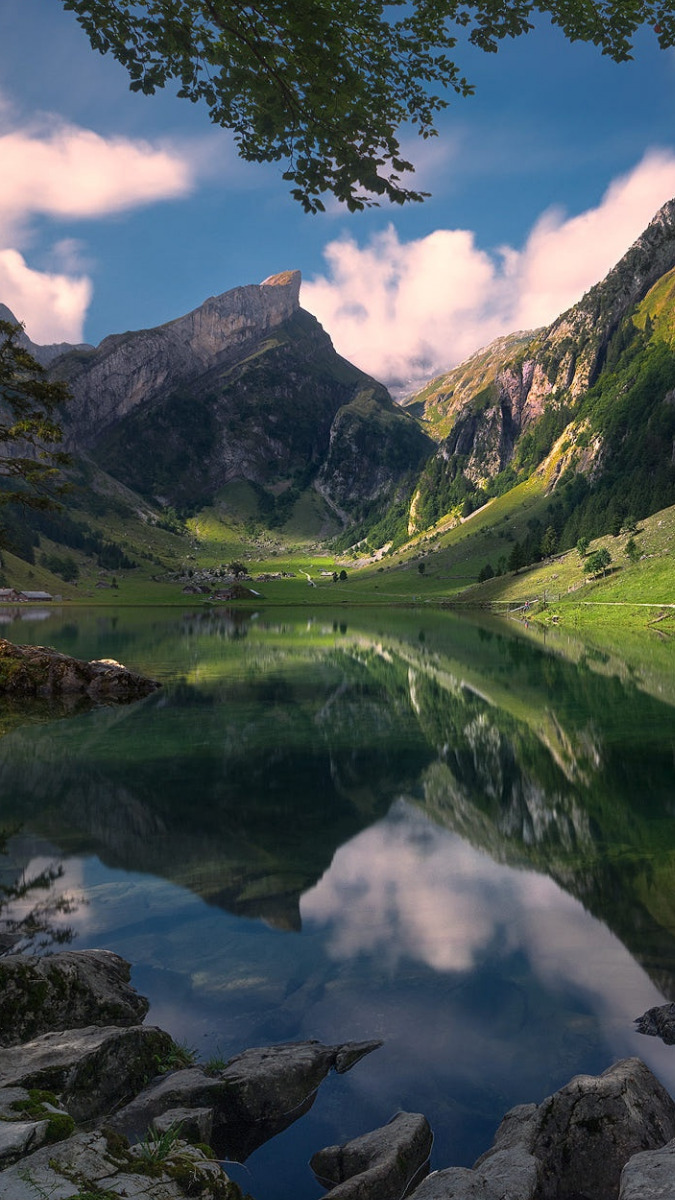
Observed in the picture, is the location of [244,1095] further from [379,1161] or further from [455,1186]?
[455,1186]

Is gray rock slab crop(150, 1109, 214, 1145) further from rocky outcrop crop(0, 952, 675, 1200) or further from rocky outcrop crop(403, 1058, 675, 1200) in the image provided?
rocky outcrop crop(403, 1058, 675, 1200)

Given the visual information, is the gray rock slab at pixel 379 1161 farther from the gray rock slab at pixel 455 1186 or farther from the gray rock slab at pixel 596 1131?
the gray rock slab at pixel 596 1131

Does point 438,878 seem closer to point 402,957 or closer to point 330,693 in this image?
point 402,957

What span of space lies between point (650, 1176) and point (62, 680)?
165ft

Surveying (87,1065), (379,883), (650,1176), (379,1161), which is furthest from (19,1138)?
(379,883)

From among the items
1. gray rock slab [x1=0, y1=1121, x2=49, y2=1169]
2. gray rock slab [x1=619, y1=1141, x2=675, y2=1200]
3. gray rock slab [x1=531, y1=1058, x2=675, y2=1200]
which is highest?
gray rock slab [x1=0, y1=1121, x2=49, y2=1169]

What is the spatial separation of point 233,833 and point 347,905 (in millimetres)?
5844

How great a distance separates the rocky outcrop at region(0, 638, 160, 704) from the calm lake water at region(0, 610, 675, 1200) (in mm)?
7351

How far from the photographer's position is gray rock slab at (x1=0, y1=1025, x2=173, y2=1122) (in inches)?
349

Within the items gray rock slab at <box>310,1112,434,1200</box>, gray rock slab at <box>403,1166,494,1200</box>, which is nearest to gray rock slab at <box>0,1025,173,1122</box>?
gray rock slab at <box>310,1112,434,1200</box>

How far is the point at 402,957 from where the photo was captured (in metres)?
14.2

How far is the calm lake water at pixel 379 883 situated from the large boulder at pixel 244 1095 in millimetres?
302

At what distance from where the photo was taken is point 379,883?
59.3 ft

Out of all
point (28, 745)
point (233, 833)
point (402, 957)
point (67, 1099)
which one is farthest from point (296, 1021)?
point (28, 745)
